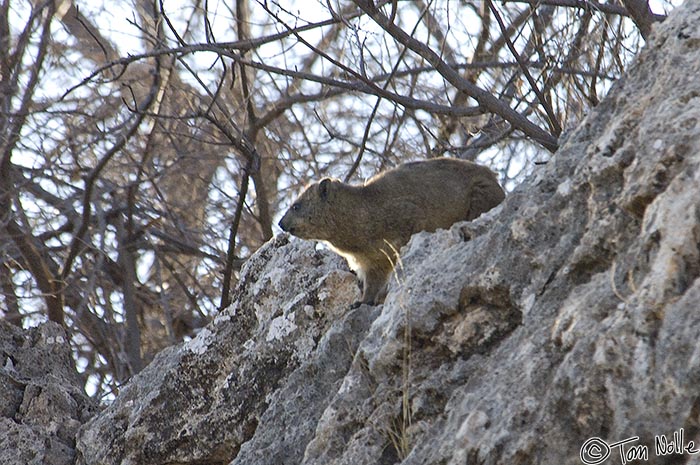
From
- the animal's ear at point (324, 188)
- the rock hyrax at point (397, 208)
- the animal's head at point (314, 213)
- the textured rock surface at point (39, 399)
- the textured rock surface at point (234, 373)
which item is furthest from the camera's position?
the animal's ear at point (324, 188)

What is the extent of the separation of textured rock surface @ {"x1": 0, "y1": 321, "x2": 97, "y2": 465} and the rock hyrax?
1.48m

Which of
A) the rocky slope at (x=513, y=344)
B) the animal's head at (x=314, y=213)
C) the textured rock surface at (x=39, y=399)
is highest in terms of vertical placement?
the animal's head at (x=314, y=213)

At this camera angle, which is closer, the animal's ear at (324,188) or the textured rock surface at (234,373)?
the textured rock surface at (234,373)

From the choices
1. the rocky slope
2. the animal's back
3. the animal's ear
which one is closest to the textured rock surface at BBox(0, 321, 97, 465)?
the rocky slope

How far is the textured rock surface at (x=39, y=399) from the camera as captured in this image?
5.88 m

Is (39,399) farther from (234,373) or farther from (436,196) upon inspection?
(436,196)

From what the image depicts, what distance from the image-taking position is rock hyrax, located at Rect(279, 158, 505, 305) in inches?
259

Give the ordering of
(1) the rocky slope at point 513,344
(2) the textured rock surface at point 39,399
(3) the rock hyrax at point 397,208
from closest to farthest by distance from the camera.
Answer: (1) the rocky slope at point 513,344 → (2) the textured rock surface at point 39,399 → (3) the rock hyrax at point 397,208

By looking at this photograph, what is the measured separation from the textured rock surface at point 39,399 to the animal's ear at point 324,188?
171cm

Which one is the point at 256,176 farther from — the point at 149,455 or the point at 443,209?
the point at 149,455

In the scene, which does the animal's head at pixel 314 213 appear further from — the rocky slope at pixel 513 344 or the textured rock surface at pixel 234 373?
the rocky slope at pixel 513 344

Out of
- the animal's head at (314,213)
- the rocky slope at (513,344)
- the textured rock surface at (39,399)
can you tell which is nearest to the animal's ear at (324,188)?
the animal's head at (314,213)

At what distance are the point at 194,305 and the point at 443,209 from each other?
3549 millimetres

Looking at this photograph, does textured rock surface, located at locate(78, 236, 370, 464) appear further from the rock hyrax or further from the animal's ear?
the animal's ear
